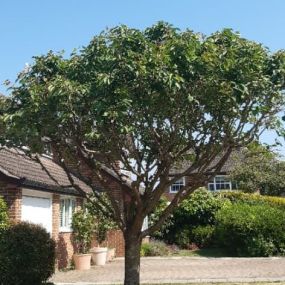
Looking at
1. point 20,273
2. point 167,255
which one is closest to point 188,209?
point 167,255

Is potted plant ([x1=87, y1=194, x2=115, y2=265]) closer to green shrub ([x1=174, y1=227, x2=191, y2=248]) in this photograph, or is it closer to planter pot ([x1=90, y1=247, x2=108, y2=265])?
planter pot ([x1=90, y1=247, x2=108, y2=265])

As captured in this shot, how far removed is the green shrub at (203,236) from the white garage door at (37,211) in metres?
10.8

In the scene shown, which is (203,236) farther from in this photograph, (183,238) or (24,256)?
(24,256)

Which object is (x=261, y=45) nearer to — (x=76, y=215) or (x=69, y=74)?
(x=69, y=74)

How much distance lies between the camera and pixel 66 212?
69.1 feet

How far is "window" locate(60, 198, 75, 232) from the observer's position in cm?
→ 2048

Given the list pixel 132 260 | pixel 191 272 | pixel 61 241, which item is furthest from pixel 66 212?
pixel 132 260

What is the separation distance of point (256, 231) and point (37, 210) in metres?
10.1

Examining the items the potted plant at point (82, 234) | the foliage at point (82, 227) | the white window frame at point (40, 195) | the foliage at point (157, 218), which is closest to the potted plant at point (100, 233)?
the potted plant at point (82, 234)

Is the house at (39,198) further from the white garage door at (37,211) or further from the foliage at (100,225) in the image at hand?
the foliage at (100,225)

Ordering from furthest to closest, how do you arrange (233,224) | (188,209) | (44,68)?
(188,209)
(233,224)
(44,68)

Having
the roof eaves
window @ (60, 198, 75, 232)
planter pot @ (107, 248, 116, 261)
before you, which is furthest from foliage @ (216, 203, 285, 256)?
the roof eaves

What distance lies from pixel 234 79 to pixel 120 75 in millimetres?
2053

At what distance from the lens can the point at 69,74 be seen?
401 inches
